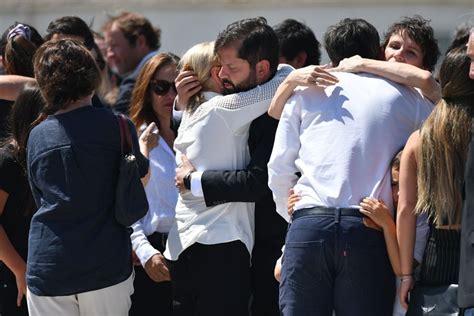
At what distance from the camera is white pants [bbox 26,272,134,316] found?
439cm

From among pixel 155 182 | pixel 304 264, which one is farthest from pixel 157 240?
pixel 304 264

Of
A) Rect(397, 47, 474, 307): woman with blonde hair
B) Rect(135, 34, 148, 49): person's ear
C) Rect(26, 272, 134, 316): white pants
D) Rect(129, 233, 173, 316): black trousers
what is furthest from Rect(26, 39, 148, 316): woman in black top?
Rect(135, 34, 148, 49): person's ear

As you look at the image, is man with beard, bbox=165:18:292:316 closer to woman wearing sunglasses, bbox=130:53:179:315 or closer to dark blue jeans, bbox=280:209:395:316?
woman wearing sunglasses, bbox=130:53:179:315

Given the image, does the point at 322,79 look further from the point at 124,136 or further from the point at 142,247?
the point at 142,247

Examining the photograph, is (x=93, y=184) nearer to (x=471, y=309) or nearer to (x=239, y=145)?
(x=239, y=145)

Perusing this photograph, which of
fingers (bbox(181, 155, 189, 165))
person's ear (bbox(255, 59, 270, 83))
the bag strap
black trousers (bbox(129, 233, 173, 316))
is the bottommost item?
black trousers (bbox(129, 233, 173, 316))

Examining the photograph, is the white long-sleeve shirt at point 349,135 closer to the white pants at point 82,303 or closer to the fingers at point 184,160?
the fingers at point 184,160

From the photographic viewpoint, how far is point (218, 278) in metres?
4.79

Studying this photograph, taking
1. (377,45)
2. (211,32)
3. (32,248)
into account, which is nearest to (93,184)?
(32,248)

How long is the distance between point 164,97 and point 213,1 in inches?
308

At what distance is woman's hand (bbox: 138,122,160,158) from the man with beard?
1.70 ft

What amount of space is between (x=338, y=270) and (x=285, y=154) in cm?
58

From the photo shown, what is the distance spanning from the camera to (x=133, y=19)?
9531 mm

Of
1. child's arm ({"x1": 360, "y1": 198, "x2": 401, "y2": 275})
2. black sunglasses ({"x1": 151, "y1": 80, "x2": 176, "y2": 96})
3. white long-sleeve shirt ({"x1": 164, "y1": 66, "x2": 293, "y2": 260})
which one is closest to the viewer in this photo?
child's arm ({"x1": 360, "y1": 198, "x2": 401, "y2": 275})
